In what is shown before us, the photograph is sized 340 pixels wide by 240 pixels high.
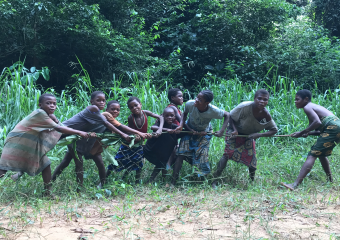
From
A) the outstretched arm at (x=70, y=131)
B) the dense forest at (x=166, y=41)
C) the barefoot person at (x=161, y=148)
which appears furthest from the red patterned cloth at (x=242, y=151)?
the dense forest at (x=166, y=41)

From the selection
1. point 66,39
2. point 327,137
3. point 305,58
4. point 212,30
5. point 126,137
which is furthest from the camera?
point 212,30

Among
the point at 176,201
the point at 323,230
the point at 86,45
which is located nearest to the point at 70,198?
the point at 176,201

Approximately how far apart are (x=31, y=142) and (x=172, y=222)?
185 cm

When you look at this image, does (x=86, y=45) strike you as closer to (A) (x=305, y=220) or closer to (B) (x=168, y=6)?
(B) (x=168, y=6)

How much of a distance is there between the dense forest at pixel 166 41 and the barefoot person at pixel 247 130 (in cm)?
396

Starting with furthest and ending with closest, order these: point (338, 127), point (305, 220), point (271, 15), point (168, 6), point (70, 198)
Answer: point (168, 6)
point (271, 15)
point (338, 127)
point (70, 198)
point (305, 220)

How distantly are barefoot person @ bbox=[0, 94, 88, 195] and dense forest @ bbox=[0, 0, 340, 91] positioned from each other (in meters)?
4.43

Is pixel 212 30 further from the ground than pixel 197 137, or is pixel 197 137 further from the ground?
pixel 212 30

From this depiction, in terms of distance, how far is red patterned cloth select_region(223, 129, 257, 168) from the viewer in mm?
4254

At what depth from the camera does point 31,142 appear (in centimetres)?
348

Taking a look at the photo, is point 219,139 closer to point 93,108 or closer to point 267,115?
point 267,115

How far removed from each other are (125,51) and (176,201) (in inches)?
253

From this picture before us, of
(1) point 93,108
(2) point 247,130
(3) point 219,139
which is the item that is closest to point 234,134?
(2) point 247,130

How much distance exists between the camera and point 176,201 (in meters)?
3.52
